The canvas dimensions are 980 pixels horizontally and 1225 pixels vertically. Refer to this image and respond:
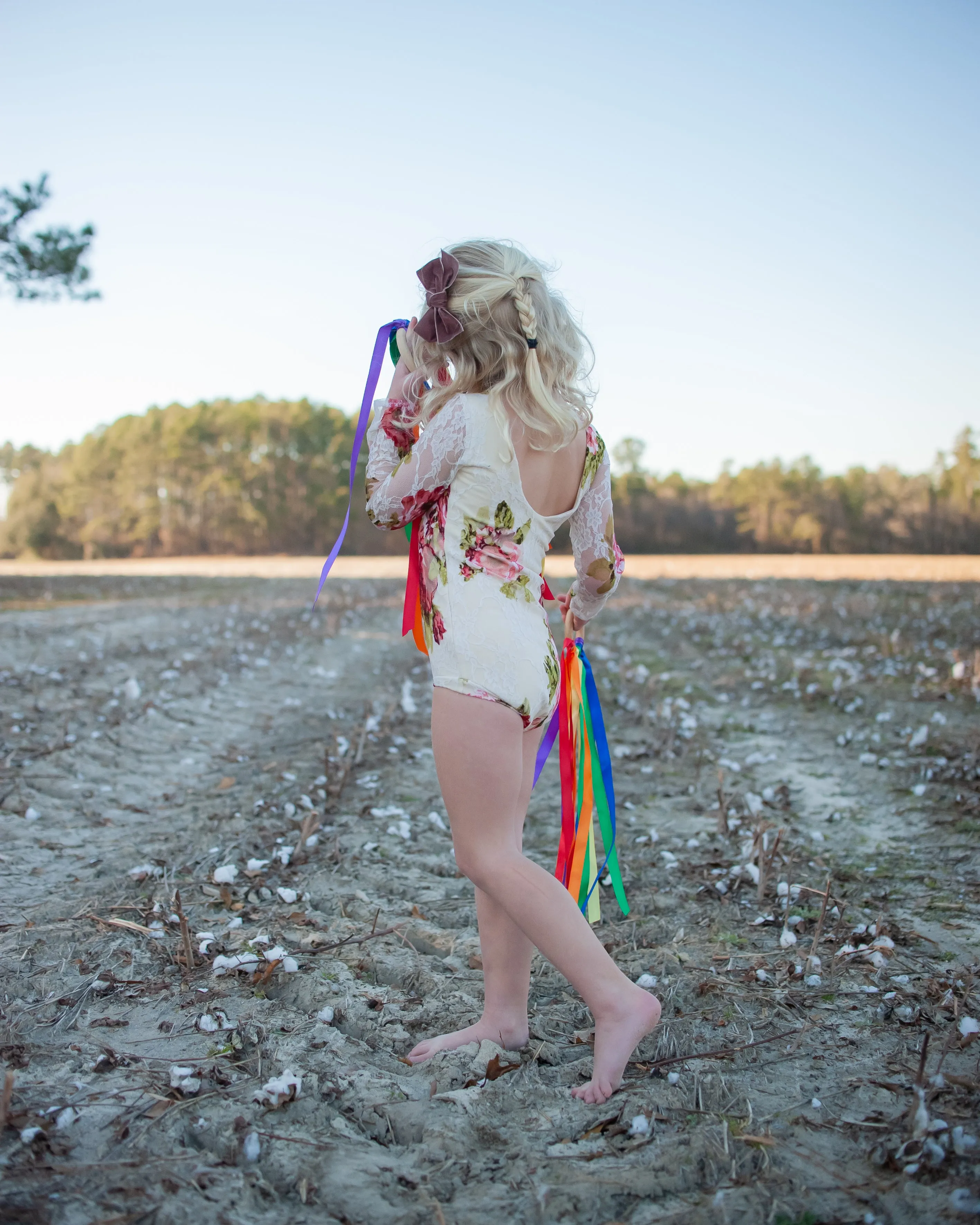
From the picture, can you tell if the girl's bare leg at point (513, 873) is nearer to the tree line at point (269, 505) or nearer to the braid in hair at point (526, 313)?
the braid in hair at point (526, 313)

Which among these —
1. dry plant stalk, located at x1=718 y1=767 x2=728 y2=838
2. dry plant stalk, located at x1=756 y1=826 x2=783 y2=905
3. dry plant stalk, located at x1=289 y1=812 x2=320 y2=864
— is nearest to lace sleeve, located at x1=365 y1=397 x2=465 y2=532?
dry plant stalk, located at x1=289 y1=812 x2=320 y2=864

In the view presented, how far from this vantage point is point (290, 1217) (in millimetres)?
1668

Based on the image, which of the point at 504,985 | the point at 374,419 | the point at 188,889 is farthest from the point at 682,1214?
the point at 188,889

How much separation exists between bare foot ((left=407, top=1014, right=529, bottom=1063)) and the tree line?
4638 centimetres

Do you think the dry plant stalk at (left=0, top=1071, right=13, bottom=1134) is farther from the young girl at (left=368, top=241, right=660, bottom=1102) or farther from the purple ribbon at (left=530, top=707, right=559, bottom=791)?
the purple ribbon at (left=530, top=707, right=559, bottom=791)

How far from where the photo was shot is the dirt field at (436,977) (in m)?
1.75

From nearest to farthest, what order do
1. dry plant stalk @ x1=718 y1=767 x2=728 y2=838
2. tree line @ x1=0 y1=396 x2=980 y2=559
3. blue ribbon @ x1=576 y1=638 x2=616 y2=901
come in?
blue ribbon @ x1=576 y1=638 x2=616 y2=901 < dry plant stalk @ x1=718 y1=767 x2=728 y2=838 < tree line @ x1=0 y1=396 x2=980 y2=559

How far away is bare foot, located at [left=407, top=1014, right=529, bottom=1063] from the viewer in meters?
2.27

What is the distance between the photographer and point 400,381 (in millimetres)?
2219

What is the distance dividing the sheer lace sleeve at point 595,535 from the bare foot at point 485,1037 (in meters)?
Answer: 1.22

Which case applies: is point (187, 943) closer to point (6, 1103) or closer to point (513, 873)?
point (6, 1103)

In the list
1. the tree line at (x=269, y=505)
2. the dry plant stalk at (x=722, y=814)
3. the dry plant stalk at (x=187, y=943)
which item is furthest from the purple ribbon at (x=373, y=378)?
the tree line at (x=269, y=505)

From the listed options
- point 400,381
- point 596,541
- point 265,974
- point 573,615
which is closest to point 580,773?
point 573,615

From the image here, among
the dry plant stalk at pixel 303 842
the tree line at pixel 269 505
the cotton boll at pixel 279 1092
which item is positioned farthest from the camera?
the tree line at pixel 269 505
